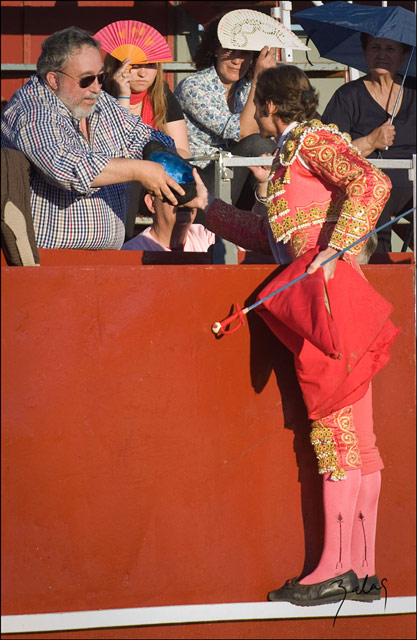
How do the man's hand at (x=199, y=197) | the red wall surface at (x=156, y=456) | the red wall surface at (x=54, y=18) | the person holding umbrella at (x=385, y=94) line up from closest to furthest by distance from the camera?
the red wall surface at (x=156, y=456), the man's hand at (x=199, y=197), the person holding umbrella at (x=385, y=94), the red wall surface at (x=54, y=18)

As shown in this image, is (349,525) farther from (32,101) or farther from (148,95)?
(148,95)

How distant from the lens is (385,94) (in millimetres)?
5820

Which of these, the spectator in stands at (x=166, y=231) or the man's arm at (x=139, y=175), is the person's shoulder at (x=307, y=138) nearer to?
the man's arm at (x=139, y=175)

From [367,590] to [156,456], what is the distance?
0.81 m

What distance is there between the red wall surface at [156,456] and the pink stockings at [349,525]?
0.34ft

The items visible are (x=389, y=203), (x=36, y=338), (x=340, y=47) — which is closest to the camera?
(x=36, y=338)

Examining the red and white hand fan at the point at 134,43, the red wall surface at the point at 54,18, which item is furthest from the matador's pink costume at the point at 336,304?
the red wall surface at the point at 54,18

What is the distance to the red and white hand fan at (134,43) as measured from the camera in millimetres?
5605

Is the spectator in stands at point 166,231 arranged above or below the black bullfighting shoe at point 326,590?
above

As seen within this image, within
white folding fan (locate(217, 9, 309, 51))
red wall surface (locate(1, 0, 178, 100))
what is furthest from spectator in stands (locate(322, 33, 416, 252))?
red wall surface (locate(1, 0, 178, 100))

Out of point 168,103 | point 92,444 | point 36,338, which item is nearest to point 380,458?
point 92,444

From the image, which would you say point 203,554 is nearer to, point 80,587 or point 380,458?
point 80,587

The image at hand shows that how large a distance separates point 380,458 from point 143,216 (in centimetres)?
281

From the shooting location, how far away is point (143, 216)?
6332mm
